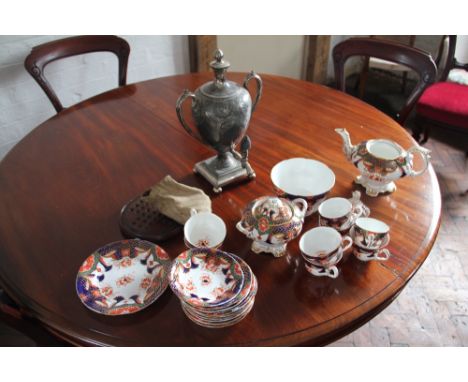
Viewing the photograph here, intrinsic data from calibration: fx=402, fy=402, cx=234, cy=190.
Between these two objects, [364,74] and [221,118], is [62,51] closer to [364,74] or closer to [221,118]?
[221,118]

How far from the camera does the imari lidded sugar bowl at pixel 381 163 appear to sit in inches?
36.1

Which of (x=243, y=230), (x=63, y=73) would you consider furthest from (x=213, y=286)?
(x=63, y=73)

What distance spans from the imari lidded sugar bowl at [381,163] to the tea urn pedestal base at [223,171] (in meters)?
0.26

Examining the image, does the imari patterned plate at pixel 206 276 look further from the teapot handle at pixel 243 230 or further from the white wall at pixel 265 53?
the white wall at pixel 265 53

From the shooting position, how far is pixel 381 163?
92cm

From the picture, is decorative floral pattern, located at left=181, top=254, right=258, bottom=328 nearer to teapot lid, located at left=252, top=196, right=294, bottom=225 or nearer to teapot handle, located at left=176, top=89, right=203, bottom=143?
teapot lid, located at left=252, top=196, right=294, bottom=225

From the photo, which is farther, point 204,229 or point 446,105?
point 446,105

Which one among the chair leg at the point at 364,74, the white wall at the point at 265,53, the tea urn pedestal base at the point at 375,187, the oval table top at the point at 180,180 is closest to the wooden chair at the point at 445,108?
the chair leg at the point at 364,74

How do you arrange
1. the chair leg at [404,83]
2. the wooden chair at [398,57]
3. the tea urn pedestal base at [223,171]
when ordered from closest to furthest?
the tea urn pedestal base at [223,171] → the wooden chair at [398,57] → the chair leg at [404,83]

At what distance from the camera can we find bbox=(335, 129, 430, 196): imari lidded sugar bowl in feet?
3.01

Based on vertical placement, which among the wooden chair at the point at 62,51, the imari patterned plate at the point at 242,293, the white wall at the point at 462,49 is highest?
the wooden chair at the point at 62,51

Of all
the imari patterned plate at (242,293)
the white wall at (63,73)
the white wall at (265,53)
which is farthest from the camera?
the white wall at (265,53)

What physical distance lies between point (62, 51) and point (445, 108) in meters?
1.66

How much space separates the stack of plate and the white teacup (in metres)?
0.07
